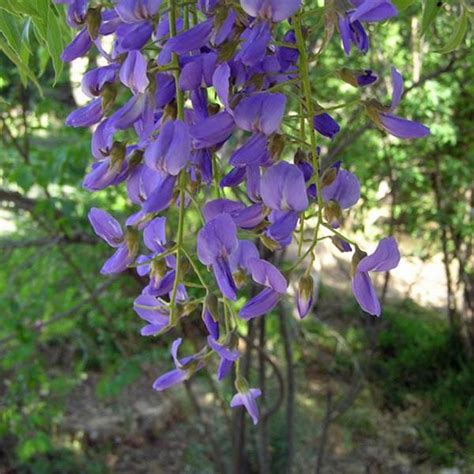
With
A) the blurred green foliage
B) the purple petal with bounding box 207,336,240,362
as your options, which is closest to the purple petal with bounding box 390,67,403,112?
the purple petal with bounding box 207,336,240,362

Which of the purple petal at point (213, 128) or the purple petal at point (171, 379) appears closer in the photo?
the purple petal at point (213, 128)

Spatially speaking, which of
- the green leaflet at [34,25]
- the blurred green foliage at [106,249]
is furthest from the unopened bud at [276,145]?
the blurred green foliage at [106,249]

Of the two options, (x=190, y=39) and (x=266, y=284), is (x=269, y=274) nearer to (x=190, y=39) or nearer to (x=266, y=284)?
(x=266, y=284)

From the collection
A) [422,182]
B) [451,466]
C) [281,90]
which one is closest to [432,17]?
[281,90]

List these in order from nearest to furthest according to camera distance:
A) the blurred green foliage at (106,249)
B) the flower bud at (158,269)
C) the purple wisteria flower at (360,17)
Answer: the purple wisteria flower at (360,17), the flower bud at (158,269), the blurred green foliage at (106,249)

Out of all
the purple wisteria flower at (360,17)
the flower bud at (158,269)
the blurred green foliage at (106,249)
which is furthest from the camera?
the blurred green foliage at (106,249)

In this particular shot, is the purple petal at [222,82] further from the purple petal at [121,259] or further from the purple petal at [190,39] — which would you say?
the purple petal at [121,259]

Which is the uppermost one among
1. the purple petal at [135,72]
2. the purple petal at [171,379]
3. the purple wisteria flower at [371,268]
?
the purple petal at [135,72]

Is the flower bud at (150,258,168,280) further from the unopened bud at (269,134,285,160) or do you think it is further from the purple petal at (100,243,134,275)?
the unopened bud at (269,134,285,160)
